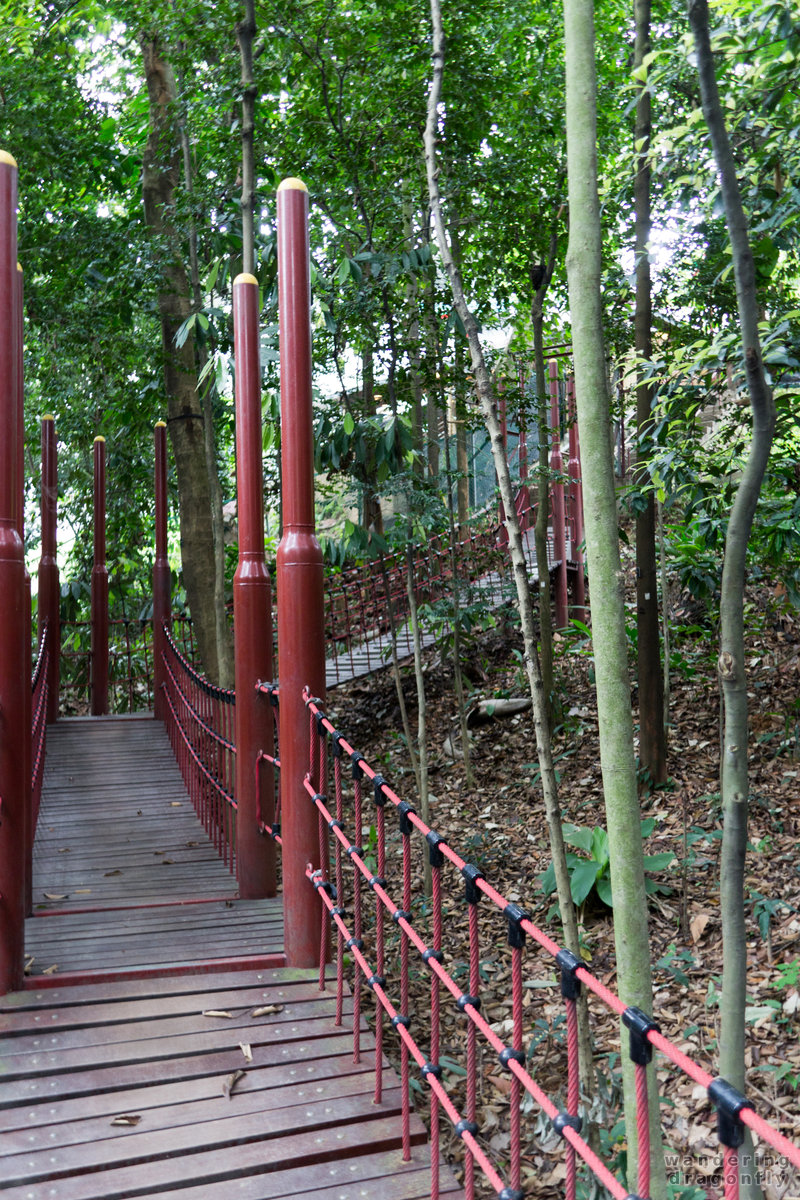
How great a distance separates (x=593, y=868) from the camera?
213 inches

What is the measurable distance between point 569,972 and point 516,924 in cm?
24

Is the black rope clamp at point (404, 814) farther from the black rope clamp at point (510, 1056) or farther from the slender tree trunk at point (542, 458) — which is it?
the slender tree trunk at point (542, 458)

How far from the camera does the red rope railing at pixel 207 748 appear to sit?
17.8 ft

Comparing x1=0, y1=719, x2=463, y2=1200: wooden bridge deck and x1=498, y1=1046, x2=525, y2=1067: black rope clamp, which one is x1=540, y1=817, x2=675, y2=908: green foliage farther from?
x1=498, y1=1046, x2=525, y2=1067: black rope clamp

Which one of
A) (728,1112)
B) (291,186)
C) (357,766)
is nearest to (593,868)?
(357,766)

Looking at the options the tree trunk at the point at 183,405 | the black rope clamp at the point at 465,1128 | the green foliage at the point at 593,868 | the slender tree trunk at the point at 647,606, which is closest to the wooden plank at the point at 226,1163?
the black rope clamp at the point at 465,1128

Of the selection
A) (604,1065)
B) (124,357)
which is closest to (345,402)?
(124,357)

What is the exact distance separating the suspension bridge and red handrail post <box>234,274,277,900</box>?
0.01 meters

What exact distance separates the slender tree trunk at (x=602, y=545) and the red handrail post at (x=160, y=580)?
26.5ft

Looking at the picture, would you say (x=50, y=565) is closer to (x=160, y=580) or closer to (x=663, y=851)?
(x=160, y=580)

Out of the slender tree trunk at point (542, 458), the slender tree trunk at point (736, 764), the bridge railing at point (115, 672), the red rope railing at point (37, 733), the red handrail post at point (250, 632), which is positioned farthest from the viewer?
the bridge railing at point (115, 672)

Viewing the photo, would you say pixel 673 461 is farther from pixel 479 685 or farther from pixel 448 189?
pixel 479 685

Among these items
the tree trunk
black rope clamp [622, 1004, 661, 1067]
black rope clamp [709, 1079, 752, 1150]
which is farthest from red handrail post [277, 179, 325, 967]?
the tree trunk

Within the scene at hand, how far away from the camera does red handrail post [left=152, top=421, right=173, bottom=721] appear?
33.6 ft
